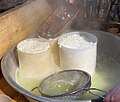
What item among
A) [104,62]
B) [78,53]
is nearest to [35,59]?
[78,53]

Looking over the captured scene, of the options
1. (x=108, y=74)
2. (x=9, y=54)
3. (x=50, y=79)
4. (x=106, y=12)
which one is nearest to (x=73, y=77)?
(x=50, y=79)

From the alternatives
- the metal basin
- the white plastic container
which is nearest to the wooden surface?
the metal basin

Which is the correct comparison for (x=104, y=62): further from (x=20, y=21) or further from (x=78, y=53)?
(x=20, y=21)

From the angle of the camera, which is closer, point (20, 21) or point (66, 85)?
point (66, 85)

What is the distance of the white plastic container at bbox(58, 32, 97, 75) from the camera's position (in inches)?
42.3

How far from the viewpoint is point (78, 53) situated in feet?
3.51

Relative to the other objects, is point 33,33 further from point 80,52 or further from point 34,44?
point 80,52

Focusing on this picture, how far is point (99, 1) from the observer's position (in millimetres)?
1378

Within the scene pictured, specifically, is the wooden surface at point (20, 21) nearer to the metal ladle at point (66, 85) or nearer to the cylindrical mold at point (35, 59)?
the cylindrical mold at point (35, 59)

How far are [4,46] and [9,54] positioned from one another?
61mm

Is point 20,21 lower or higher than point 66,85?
higher

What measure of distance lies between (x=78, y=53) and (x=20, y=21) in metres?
0.41

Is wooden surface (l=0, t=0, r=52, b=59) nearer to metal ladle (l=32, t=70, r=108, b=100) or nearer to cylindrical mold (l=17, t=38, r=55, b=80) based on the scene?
cylindrical mold (l=17, t=38, r=55, b=80)

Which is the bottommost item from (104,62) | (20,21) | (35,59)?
(104,62)
